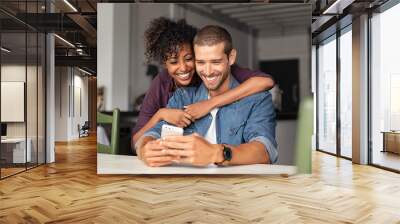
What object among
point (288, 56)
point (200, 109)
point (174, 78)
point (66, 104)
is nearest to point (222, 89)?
point (200, 109)

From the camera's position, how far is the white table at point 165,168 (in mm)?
5977

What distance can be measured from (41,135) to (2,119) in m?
1.68

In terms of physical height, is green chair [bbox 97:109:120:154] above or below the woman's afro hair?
below

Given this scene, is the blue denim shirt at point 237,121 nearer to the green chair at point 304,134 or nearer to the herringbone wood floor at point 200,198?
the green chair at point 304,134

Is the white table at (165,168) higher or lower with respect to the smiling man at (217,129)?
lower

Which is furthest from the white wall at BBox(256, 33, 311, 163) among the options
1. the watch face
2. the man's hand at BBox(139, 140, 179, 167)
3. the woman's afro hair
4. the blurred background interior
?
the man's hand at BBox(139, 140, 179, 167)

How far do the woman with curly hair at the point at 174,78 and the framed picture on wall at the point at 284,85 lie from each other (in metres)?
0.11

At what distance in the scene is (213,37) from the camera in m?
6.12

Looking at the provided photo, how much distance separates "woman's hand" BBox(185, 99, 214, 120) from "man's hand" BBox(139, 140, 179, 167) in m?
0.63

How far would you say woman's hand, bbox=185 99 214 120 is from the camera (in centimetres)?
602

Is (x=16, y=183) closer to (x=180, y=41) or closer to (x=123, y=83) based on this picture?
(x=123, y=83)

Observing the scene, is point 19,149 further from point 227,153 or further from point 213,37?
point 213,37

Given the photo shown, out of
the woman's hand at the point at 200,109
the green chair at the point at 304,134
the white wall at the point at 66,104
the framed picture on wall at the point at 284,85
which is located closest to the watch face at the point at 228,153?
the woman's hand at the point at 200,109

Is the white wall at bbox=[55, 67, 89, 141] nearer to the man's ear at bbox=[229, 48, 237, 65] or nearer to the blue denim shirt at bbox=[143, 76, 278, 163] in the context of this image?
the blue denim shirt at bbox=[143, 76, 278, 163]
